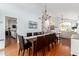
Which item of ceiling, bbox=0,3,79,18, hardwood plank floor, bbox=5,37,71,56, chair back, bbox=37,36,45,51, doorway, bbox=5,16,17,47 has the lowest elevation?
hardwood plank floor, bbox=5,37,71,56

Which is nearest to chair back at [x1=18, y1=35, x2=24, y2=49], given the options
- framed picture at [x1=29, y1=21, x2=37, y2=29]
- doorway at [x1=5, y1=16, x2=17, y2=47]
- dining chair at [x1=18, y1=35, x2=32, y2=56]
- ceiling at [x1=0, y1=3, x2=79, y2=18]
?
dining chair at [x1=18, y1=35, x2=32, y2=56]

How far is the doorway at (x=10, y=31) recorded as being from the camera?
7.40ft

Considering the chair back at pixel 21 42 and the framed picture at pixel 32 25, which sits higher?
the framed picture at pixel 32 25

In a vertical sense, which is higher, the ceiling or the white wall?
the ceiling

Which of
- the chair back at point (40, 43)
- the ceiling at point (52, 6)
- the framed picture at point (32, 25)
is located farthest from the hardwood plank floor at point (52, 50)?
the ceiling at point (52, 6)

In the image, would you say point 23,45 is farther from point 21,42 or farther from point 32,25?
point 32,25

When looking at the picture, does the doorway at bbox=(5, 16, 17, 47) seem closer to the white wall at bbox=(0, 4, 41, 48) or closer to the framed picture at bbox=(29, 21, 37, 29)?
the white wall at bbox=(0, 4, 41, 48)

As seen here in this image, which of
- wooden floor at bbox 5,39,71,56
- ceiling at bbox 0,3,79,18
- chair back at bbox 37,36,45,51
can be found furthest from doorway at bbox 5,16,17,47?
chair back at bbox 37,36,45,51

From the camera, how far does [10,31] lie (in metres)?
2.27

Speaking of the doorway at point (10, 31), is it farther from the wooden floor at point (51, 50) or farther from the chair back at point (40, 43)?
the chair back at point (40, 43)

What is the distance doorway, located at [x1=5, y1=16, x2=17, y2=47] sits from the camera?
226 centimetres

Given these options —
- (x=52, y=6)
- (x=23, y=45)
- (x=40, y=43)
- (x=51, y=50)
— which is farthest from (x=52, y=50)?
(x=52, y=6)

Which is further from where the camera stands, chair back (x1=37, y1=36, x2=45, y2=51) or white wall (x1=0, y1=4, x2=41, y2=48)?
chair back (x1=37, y1=36, x2=45, y2=51)

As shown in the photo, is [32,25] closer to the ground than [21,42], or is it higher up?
higher up
